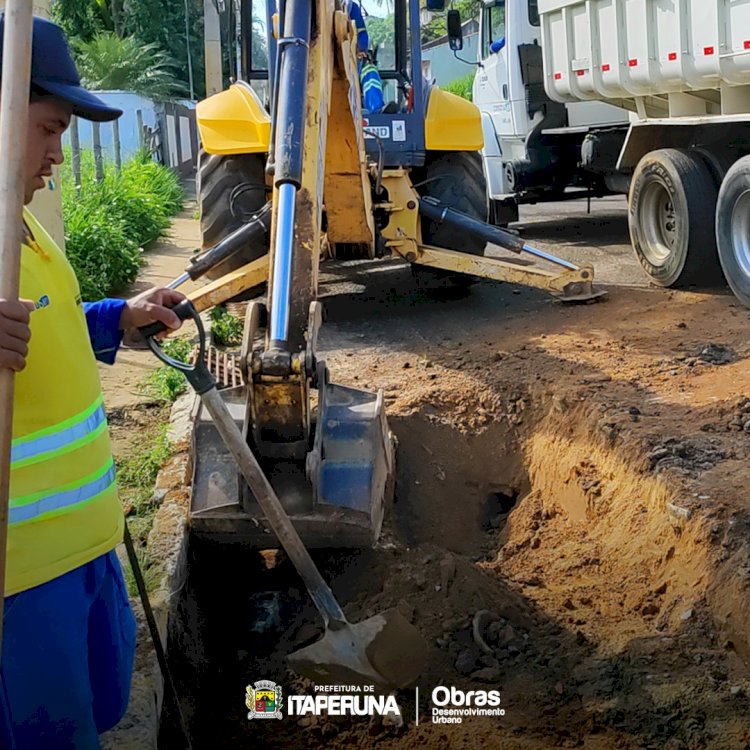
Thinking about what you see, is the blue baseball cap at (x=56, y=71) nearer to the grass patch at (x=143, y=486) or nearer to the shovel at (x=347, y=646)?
the shovel at (x=347, y=646)

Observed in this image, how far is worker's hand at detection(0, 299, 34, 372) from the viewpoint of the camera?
170cm

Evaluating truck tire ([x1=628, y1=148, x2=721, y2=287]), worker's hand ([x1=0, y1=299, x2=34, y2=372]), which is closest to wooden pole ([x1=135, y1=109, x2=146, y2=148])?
truck tire ([x1=628, y1=148, x2=721, y2=287])

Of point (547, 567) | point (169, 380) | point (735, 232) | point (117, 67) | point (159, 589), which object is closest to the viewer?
point (159, 589)

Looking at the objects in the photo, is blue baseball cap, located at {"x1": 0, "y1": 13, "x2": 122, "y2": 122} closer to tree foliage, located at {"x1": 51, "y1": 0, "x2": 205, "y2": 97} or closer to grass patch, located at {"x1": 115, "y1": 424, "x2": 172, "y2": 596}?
grass patch, located at {"x1": 115, "y1": 424, "x2": 172, "y2": 596}

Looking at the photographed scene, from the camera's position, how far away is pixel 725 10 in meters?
6.21

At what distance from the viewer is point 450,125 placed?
778 centimetres

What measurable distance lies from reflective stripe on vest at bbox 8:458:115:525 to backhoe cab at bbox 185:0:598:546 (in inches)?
49.3

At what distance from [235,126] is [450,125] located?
1.66m

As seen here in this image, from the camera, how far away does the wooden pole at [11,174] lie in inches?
66.6

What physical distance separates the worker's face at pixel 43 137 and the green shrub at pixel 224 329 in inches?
200

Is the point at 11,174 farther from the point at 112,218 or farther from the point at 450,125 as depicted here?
the point at 112,218

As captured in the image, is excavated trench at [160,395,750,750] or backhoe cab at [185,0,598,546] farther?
backhoe cab at [185,0,598,546]

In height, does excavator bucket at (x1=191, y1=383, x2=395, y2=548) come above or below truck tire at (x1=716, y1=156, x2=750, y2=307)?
below

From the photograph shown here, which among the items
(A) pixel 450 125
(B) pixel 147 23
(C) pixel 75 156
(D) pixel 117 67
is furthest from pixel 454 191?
(B) pixel 147 23
